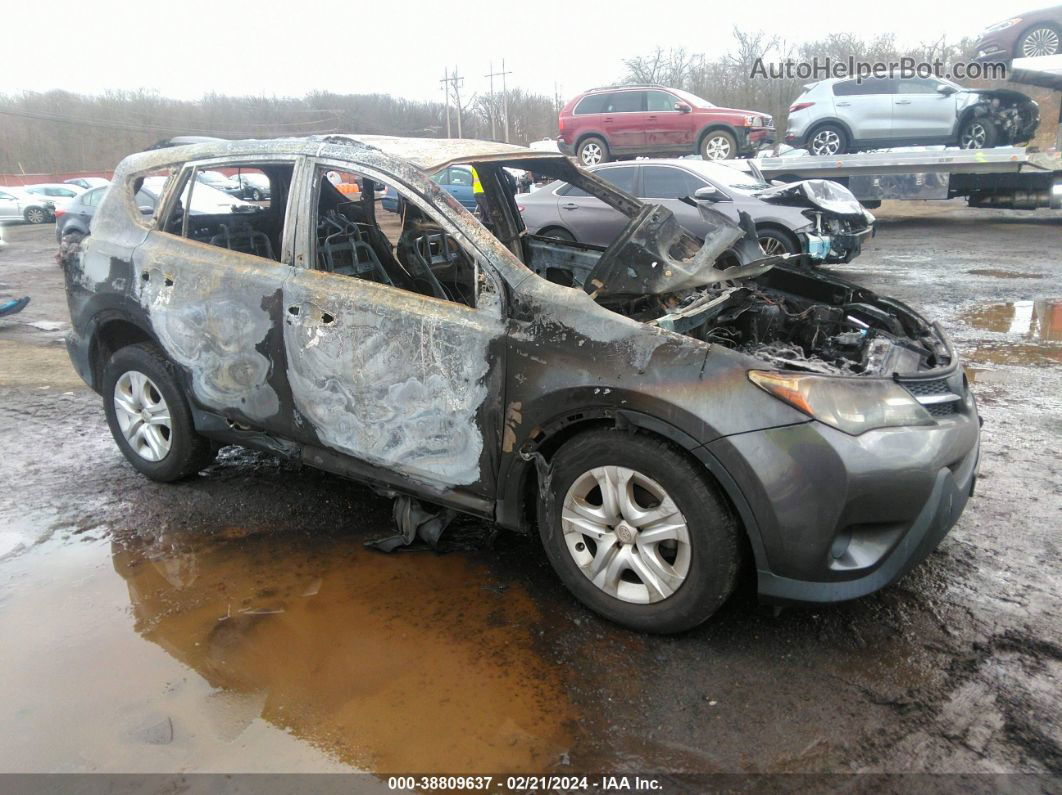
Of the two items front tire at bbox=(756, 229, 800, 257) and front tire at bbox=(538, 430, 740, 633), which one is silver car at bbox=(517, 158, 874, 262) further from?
front tire at bbox=(538, 430, 740, 633)

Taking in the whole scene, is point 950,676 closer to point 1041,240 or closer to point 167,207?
point 167,207

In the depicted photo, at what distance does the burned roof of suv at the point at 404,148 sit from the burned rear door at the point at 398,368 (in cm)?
17

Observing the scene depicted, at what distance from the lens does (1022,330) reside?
7621 mm

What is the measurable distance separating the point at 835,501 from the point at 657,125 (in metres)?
15.5

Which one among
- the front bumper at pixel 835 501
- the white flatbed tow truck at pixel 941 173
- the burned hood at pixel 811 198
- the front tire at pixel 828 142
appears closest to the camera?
the front bumper at pixel 835 501

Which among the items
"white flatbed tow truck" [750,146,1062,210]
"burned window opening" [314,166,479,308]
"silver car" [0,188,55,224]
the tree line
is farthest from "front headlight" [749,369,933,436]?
the tree line

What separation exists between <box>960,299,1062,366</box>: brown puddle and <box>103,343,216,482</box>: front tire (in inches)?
247

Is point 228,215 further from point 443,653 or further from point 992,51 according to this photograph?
point 992,51

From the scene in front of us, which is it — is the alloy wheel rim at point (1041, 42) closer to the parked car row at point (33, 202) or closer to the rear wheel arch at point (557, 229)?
the rear wheel arch at point (557, 229)

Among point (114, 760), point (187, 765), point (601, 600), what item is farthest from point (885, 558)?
point (114, 760)

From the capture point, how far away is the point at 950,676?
8.62 feet

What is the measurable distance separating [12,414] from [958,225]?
1858cm

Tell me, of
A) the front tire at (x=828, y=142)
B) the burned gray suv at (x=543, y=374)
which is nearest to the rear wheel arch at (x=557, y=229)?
the burned gray suv at (x=543, y=374)

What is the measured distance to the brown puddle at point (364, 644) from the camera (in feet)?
7.93
